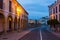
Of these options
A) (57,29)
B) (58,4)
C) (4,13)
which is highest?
(58,4)

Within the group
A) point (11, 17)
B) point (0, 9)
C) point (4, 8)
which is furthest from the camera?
point (11, 17)

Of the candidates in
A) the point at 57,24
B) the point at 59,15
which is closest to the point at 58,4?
the point at 59,15

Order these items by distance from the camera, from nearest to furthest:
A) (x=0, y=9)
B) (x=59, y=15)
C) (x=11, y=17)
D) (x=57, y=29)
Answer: (x=0, y=9), (x=11, y=17), (x=57, y=29), (x=59, y=15)

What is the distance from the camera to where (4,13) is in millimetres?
32750

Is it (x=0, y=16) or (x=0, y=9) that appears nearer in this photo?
(x=0, y=9)

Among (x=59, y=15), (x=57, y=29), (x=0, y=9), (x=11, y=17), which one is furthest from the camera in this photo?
(x=59, y=15)

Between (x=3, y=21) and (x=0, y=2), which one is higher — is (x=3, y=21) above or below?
below

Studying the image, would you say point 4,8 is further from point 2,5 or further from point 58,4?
point 58,4

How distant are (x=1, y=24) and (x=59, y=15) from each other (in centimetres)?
2733

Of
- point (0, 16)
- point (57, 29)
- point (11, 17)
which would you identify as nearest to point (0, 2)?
point (0, 16)

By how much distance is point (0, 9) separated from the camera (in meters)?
30.0

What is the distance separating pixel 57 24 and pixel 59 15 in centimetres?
389

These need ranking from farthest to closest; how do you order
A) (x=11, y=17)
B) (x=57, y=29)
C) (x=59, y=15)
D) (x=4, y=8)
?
(x=59, y=15) → (x=57, y=29) → (x=11, y=17) → (x=4, y=8)

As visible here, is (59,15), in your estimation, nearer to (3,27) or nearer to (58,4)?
(58,4)
